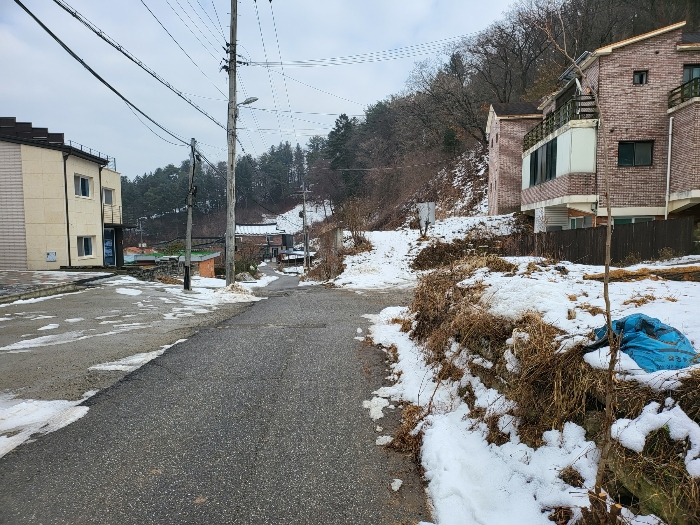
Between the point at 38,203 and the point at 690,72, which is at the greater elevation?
the point at 690,72

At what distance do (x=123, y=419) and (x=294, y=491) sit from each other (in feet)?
7.11

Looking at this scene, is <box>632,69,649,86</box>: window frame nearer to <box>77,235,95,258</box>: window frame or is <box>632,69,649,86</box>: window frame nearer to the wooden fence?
the wooden fence

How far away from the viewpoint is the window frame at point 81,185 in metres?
21.2

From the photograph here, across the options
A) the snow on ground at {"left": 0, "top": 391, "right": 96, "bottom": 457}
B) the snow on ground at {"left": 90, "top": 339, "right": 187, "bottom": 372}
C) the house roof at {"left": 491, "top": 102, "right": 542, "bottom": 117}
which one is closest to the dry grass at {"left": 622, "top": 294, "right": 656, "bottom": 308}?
the snow on ground at {"left": 0, "top": 391, "right": 96, "bottom": 457}

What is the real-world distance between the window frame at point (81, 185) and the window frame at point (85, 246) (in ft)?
7.23

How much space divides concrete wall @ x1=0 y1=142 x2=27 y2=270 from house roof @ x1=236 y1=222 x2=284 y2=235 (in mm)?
48829

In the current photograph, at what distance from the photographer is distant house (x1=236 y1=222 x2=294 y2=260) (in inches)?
2746

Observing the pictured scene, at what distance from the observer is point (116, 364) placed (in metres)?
5.82

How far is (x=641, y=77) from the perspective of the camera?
51.5 ft

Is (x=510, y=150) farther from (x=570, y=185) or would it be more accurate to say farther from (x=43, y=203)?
(x=43, y=203)

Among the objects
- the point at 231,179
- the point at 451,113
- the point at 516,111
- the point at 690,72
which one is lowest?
the point at 231,179

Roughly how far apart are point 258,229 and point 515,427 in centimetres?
7059

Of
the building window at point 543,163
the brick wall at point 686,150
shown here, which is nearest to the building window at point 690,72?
the brick wall at point 686,150

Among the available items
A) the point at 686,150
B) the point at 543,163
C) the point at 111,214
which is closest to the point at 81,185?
the point at 111,214
